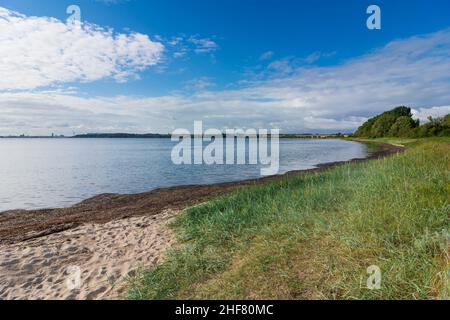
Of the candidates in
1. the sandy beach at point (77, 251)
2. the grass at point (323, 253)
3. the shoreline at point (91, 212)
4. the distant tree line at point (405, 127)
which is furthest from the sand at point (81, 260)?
the distant tree line at point (405, 127)

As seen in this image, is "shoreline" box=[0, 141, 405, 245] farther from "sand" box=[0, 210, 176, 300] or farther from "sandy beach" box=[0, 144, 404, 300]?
"sand" box=[0, 210, 176, 300]

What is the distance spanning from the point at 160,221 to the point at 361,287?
722 cm

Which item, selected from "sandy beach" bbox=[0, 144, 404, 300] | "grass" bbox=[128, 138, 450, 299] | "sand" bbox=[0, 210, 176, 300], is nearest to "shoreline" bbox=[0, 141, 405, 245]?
"sandy beach" bbox=[0, 144, 404, 300]

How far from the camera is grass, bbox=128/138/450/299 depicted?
3637mm

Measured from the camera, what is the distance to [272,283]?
13.3 ft

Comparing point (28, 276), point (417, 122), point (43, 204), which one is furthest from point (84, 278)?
point (417, 122)

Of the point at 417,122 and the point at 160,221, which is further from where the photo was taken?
the point at 417,122

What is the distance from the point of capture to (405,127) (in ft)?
275

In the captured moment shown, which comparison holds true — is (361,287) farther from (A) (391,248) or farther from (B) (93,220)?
(B) (93,220)

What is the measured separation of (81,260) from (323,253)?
570cm

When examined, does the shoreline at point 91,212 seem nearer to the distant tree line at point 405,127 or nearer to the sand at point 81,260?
the sand at point 81,260

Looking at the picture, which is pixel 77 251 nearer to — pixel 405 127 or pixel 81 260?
pixel 81 260

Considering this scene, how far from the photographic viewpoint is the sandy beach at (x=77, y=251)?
512cm

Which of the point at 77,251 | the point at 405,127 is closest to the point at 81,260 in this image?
the point at 77,251
